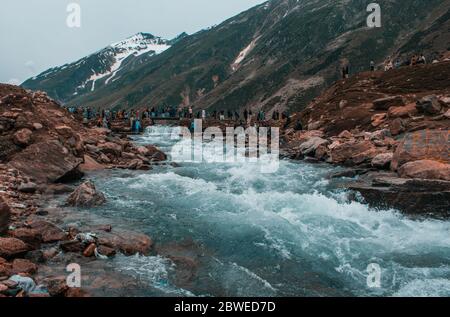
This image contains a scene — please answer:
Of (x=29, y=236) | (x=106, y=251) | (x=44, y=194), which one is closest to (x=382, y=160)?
(x=106, y=251)

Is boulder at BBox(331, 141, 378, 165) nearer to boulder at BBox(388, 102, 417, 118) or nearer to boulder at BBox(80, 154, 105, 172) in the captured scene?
boulder at BBox(388, 102, 417, 118)

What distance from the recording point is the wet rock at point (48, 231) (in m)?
9.28

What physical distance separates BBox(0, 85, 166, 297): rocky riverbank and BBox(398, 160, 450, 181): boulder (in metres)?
9.47

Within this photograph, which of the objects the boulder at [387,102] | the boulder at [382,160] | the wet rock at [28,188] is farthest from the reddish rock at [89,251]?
the boulder at [387,102]

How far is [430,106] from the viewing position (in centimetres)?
2427

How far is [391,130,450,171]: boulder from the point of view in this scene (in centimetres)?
1620

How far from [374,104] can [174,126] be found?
22420mm

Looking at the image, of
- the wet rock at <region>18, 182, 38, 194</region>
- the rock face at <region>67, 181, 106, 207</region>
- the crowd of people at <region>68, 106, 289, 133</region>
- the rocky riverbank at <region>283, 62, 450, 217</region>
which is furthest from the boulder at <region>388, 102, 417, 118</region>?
the wet rock at <region>18, 182, 38, 194</region>

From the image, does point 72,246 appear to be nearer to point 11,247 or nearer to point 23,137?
point 11,247

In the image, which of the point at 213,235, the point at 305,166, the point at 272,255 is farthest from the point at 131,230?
the point at 305,166

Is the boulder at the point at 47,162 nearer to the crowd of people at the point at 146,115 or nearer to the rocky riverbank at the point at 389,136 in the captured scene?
the rocky riverbank at the point at 389,136

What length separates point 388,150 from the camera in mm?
20047

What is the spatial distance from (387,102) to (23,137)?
24045 mm

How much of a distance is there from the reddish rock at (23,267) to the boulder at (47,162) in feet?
23.8
